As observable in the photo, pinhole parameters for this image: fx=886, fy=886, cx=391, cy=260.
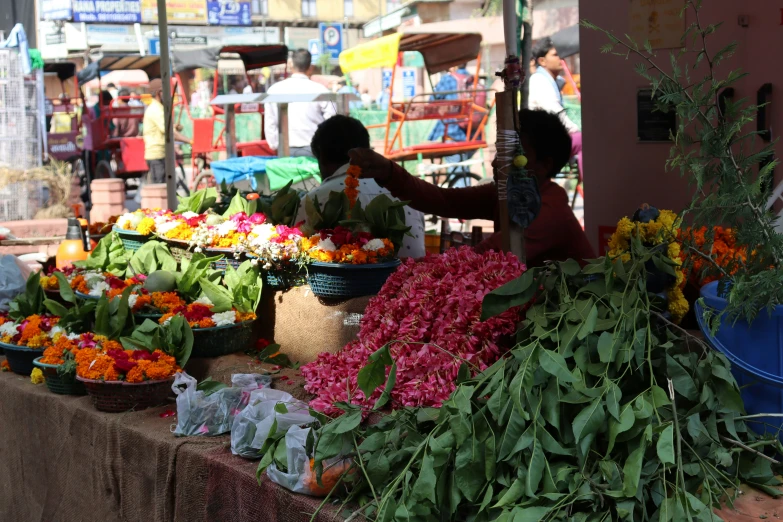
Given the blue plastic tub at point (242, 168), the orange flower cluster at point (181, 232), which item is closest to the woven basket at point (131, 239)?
the orange flower cluster at point (181, 232)

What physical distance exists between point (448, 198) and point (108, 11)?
3306cm

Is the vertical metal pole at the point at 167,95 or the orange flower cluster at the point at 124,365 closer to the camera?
the orange flower cluster at the point at 124,365

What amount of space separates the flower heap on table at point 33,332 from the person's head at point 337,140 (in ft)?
4.63

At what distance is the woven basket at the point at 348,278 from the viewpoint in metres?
3.23

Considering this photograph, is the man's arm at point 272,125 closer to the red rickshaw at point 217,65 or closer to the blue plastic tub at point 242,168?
the red rickshaw at point 217,65

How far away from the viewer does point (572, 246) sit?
3.54 metres

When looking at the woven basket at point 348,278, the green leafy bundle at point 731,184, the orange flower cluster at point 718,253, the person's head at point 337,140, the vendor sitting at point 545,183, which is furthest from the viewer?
the person's head at point 337,140

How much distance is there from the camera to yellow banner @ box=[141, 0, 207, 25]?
1377 inches

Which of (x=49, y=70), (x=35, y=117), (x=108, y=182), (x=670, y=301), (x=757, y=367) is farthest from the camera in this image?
(x=49, y=70)

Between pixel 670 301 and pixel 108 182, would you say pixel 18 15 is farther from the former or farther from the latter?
pixel 670 301

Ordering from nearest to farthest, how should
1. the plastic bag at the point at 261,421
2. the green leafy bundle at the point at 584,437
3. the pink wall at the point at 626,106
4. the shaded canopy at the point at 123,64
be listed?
1. the green leafy bundle at the point at 584,437
2. the plastic bag at the point at 261,421
3. the pink wall at the point at 626,106
4. the shaded canopy at the point at 123,64

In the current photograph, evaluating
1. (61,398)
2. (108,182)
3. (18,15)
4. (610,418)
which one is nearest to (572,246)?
(610,418)

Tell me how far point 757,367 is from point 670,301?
0.85ft

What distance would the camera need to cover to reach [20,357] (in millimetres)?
3643
